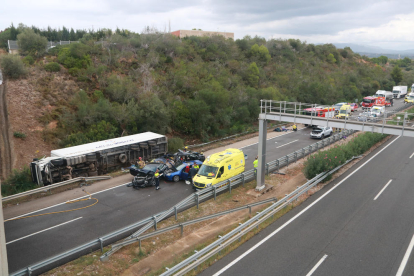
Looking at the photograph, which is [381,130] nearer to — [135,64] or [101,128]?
[101,128]

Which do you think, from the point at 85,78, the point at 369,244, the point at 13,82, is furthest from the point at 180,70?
the point at 369,244

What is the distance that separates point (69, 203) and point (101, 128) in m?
10.3

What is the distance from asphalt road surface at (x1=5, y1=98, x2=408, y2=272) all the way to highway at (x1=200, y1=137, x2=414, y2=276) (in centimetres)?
592

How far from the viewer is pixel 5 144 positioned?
22.4 m

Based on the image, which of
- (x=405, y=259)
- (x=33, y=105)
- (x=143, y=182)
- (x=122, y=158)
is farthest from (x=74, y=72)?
(x=405, y=259)

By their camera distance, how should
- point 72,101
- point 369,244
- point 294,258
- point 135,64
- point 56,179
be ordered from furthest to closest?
point 135,64, point 72,101, point 56,179, point 369,244, point 294,258

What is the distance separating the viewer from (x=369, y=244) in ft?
38.0

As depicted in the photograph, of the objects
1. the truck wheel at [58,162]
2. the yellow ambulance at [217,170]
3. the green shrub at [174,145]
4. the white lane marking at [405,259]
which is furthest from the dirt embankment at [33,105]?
the white lane marking at [405,259]

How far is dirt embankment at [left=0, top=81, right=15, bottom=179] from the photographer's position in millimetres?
20328

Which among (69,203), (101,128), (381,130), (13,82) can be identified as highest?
(13,82)

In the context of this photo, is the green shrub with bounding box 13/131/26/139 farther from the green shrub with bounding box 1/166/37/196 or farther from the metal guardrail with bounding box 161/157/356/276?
the metal guardrail with bounding box 161/157/356/276

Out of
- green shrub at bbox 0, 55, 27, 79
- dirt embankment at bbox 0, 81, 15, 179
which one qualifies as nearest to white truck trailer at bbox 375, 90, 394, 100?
green shrub at bbox 0, 55, 27, 79

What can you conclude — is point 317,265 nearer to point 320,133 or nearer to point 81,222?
point 81,222

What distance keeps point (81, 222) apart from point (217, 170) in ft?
25.7
